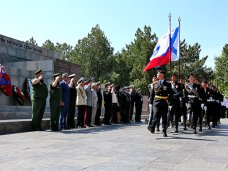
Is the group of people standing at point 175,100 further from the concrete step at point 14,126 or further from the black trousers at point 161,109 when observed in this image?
the concrete step at point 14,126

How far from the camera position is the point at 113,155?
19.8 feet

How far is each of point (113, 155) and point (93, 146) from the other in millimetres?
1269

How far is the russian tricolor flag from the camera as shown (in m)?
15.6

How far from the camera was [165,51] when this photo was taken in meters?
15.8

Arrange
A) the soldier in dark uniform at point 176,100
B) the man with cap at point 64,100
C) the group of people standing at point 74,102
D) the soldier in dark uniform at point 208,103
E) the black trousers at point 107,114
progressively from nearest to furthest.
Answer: the group of people standing at point 74,102 < the soldier in dark uniform at point 176,100 < the man with cap at point 64,100 < the soldier in dark uniform at point 208,103 < the black trousers at point 107,114

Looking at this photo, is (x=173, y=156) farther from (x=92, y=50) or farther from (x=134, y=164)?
(x=92, y=50)

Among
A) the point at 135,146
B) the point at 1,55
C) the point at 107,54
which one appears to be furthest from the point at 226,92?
the point at 135,146

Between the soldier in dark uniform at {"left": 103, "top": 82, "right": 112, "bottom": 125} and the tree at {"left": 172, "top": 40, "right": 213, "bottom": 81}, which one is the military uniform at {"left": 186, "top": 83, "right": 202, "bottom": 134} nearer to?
the soldier in dark uniform at {"left": 103, "top": 82, "right": 112, "bottom": 125}

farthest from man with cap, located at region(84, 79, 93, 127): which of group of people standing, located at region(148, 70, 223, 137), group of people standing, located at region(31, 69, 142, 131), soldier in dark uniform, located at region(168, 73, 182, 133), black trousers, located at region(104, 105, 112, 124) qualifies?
soldier in dark uniform, located at region(168, 73, 182, 133)

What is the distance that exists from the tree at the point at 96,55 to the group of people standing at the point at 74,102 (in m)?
40.5

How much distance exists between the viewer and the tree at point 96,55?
58406 mm

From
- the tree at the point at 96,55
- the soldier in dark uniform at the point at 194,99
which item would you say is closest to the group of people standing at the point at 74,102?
the soldier in dark uniform at the point at 194,99

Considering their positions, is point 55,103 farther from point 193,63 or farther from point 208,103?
point 193,63

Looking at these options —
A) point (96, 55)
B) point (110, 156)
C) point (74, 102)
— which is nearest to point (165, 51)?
point (74, 102)
